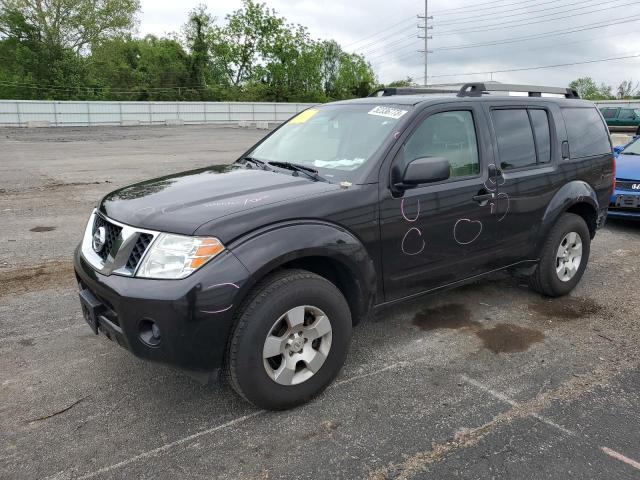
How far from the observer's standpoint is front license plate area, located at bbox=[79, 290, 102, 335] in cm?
300

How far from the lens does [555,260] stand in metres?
4.74

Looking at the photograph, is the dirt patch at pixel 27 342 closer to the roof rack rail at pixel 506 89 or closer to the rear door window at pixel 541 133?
the roof rack rail at pixel 506 89

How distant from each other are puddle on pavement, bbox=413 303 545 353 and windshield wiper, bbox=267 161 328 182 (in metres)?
1.63

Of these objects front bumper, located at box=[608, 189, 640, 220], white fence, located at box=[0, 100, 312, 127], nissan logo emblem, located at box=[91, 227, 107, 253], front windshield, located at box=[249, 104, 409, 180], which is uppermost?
white fence, located at box=[0, 100, 312, 127]

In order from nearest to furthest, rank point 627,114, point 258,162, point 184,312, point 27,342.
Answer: point 184,312 → point 27,342 → point 258,162 → point 627,114

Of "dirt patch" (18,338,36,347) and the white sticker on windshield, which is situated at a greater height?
the white sticker on windshield

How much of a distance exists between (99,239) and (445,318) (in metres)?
2.81

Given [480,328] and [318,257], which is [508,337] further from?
[318,257]

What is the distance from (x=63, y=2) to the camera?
187 ft

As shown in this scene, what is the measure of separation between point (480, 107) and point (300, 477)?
9.78ft

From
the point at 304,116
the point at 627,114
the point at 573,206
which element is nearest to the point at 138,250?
the point at 304,116

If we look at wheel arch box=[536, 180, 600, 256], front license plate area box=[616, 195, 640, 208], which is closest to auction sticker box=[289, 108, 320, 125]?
wheel arch box=[536, 180, 600, 256]

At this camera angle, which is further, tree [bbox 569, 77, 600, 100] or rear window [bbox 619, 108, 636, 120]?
tree [bbox 569, 77, 600, 100]

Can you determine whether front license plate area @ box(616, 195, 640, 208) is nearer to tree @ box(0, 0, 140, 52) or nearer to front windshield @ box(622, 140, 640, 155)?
front windshield @ box(622, 140, 640, 155)
